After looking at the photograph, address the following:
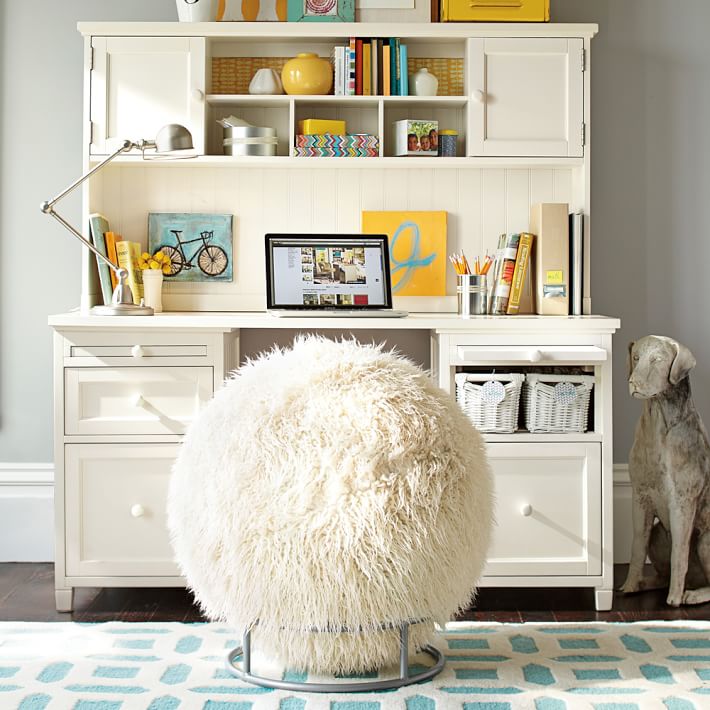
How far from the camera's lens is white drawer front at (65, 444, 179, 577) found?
290cm

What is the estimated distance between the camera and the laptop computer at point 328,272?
313 cm

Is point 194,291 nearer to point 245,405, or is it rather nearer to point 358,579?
point 245,405

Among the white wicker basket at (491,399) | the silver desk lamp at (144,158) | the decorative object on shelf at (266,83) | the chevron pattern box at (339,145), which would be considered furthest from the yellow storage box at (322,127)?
the white wicker basket at (491,399)

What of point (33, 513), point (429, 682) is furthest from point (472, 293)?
point (33, 513)

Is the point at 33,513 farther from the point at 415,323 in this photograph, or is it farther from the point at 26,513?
the point at 415,323

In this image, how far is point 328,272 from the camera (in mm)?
3162

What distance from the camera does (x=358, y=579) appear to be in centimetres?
195

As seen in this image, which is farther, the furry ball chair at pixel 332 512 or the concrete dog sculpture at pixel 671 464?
the concrete dog sculpture at pixel 671 464

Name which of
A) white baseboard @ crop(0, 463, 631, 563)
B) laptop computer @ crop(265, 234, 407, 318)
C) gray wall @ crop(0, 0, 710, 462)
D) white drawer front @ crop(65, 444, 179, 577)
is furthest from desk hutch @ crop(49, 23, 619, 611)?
white baseboard @ crop(0, 463, 631, 563)

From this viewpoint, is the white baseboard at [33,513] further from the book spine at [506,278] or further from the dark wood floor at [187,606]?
the book spine at [506,278]

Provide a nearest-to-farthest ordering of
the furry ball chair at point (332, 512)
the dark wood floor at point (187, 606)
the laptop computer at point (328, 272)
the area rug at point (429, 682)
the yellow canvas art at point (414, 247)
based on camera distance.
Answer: the furry ball chair at point (332, 512) → the area rug at point (429, 682) → the dark wood floor at point (187, 606) → the laptop computer at point (328, 272) → the yellow canvas art at point (414, 247)

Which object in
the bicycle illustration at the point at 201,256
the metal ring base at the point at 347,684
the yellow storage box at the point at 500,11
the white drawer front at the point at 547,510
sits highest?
the yellow storage box at the point at 500,11

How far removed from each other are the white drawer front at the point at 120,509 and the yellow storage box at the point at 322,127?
112 cm

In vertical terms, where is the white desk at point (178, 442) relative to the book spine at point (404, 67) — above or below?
below
